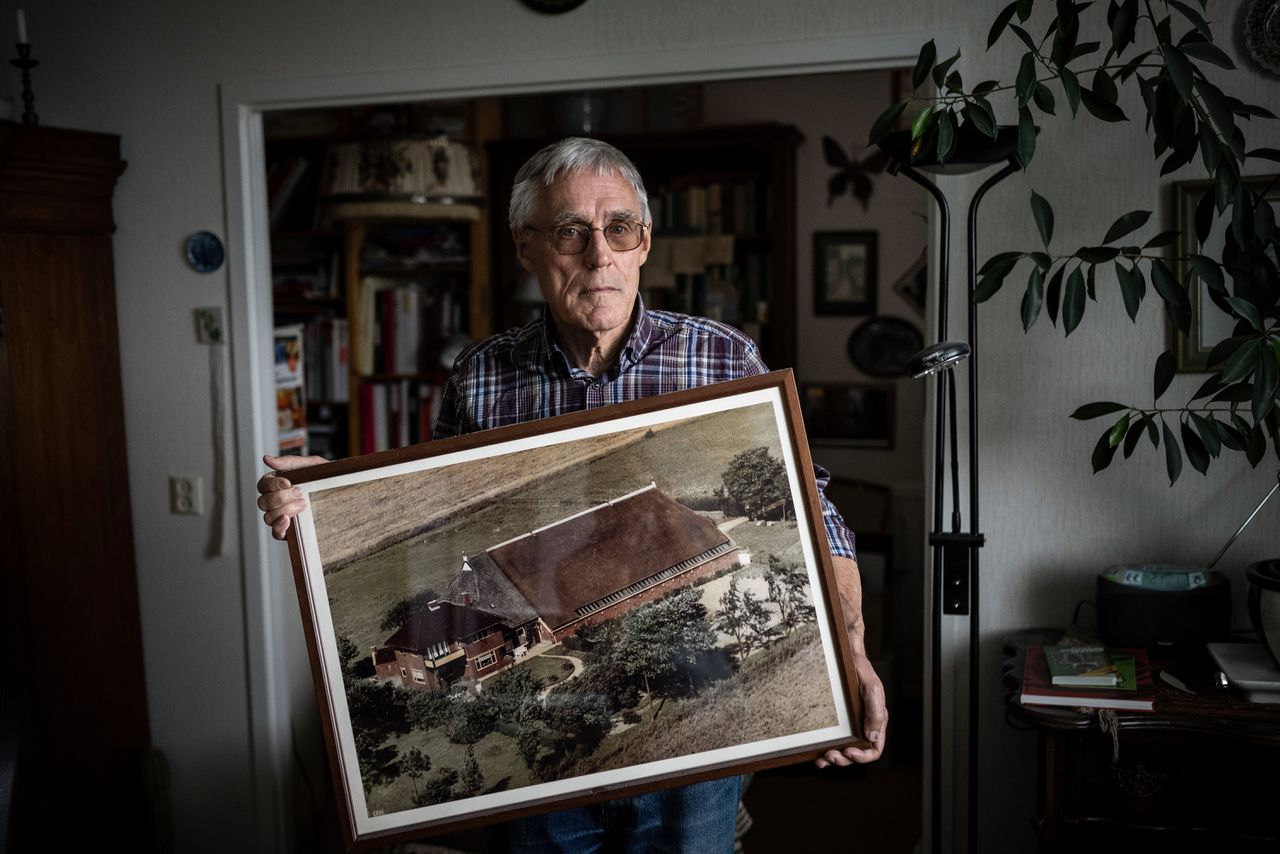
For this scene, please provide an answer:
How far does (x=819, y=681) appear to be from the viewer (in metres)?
1.35

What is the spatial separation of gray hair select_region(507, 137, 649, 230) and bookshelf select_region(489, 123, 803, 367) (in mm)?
2929


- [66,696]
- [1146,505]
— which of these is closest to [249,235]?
[66,696]

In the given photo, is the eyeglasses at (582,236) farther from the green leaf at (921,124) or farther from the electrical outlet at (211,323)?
the electrical outlet at (211,323)

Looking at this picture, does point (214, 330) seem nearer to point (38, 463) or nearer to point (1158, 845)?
point (38, 463)

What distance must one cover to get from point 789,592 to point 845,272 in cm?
329

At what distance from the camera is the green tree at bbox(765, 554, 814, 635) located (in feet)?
4.44

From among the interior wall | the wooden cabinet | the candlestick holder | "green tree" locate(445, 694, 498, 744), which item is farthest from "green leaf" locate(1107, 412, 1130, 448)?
the candlestick holder

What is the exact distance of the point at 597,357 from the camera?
1567 millimetres

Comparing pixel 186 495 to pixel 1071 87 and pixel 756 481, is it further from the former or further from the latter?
pixel 1071 87

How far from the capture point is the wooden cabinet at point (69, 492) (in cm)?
263

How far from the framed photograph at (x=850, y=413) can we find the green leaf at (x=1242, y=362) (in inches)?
105

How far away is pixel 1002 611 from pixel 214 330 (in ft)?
6.97

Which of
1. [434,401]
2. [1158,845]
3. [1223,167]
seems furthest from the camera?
[434,401]

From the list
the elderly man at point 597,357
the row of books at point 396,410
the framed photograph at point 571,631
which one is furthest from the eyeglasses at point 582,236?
the row of books at point 396,410
